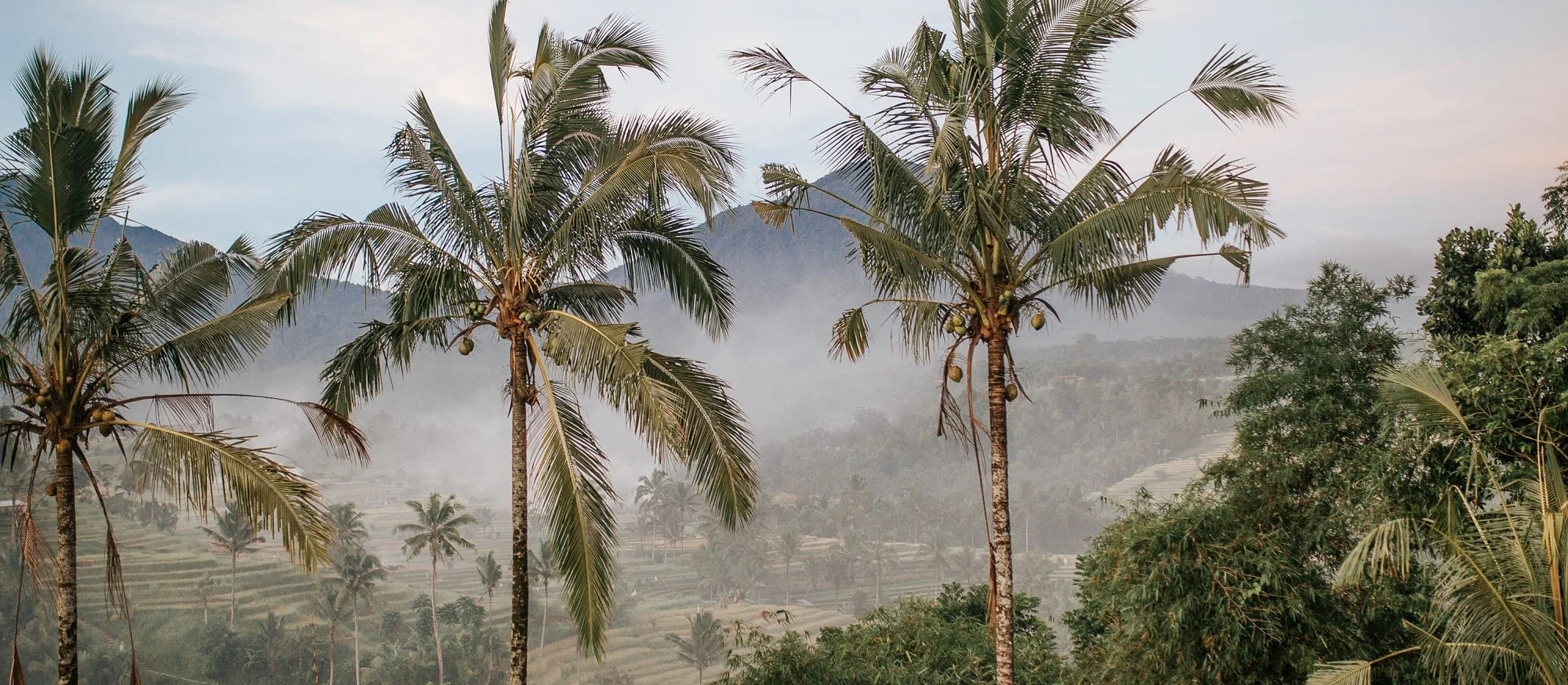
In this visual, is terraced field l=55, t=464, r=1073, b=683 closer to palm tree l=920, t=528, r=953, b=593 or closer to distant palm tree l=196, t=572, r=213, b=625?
distant palm tree l=196, t=572, r=213, b=625

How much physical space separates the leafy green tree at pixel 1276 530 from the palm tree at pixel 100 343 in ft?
23.2

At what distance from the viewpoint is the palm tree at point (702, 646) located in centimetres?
5915

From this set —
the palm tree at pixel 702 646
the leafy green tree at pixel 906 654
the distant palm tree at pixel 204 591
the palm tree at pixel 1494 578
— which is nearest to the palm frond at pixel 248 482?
the leafy green tree at pixel 906 654

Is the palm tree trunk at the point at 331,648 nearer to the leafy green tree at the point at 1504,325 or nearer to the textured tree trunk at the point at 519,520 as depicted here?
the textured tree trunk at the point at 519,520

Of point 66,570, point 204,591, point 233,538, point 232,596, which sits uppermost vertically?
point 66,570

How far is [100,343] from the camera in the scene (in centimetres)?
746

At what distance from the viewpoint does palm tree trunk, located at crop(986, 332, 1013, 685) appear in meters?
7.44

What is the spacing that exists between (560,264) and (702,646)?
54862mm

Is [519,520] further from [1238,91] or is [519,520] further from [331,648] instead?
[331,648]

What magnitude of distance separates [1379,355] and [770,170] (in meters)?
8.46

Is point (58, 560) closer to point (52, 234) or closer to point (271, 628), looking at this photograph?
point (52, 234)

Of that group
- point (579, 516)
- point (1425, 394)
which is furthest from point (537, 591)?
point (1425, 394)

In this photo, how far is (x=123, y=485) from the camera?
236ft

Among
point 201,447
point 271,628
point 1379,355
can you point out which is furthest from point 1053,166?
point 271,628
